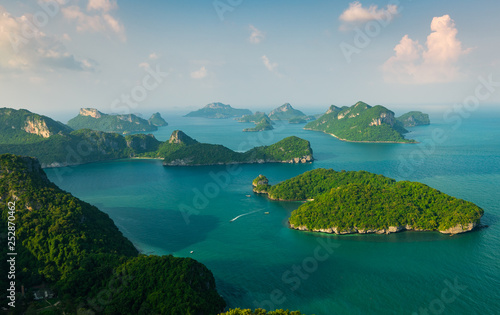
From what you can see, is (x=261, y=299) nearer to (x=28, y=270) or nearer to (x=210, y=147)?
(x=28, y=270)

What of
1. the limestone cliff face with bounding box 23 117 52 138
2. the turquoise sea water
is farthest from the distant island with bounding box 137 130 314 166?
the limestone cliff face with bounding box 23 117 52 138

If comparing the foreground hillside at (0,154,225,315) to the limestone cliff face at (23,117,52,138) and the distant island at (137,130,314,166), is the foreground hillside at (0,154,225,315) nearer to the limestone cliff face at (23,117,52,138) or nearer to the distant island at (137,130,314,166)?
the distant island at (137,130,314,166)

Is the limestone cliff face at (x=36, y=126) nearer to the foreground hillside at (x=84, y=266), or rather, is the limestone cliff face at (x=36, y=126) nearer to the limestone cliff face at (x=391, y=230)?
the foreground hillside at (x=84, y=266)

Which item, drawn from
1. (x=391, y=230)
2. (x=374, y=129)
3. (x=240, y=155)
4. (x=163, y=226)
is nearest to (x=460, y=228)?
(x=391, y=230)

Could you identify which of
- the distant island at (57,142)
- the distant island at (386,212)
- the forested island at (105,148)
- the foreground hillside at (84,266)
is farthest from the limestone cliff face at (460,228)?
the distant island at (57,142)

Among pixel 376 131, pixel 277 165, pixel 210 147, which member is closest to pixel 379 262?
pixel 277 165

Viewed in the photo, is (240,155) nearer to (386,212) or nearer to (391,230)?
(386,212)
